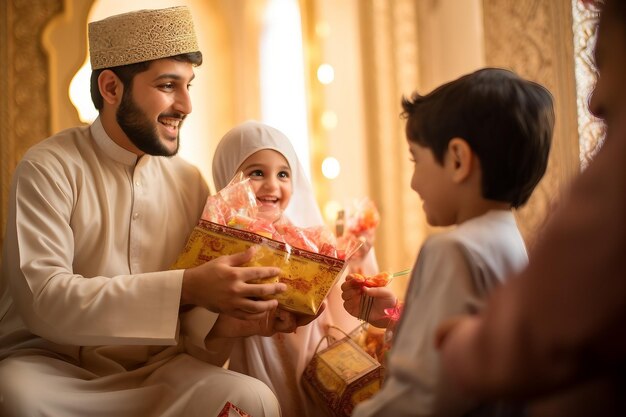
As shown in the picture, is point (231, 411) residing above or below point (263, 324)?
below

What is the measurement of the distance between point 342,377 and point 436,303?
114cm

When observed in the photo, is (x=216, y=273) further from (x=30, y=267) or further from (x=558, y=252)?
(x=558, y=252)

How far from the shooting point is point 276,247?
6.62 feet

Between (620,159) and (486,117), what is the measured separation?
0.62m

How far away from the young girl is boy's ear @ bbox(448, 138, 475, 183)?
126 cm

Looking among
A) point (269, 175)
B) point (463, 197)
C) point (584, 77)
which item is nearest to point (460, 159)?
point (463, 197)

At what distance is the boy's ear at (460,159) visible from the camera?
140cm

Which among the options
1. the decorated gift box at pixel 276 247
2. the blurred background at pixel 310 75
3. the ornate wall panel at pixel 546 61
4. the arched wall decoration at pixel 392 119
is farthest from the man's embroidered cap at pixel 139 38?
the arched wall decoration at pixel 392 119

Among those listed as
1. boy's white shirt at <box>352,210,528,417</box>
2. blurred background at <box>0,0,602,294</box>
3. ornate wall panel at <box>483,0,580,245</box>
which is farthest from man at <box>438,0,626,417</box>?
blurred background at <box>0,0,602,294</box>

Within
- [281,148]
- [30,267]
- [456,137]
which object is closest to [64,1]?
[281,148]

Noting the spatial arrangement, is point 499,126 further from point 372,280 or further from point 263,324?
point 263,324

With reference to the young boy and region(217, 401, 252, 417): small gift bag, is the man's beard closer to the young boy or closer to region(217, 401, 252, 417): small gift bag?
region(217, 401, 252, 417): small gift bag

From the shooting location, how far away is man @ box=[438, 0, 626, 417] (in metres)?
0.79

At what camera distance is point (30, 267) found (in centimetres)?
211
